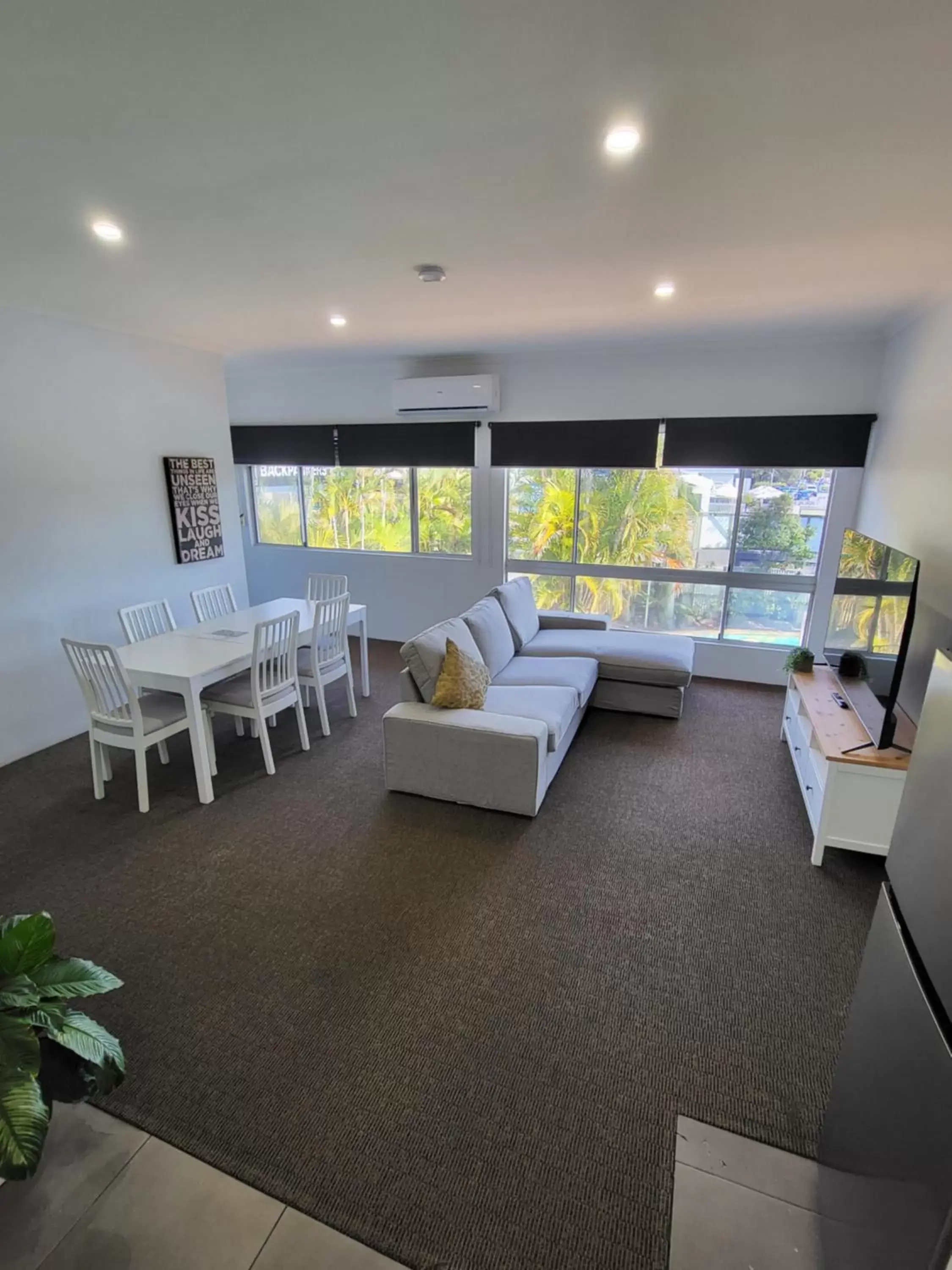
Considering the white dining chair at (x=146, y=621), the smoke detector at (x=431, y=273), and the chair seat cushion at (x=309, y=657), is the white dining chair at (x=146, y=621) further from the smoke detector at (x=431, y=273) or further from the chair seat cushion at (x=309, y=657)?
the smoke detector at (x=431, y=273)

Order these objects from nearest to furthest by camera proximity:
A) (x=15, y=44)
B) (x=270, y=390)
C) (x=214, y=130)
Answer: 1. (x=15, y=44)
2. (x=214, y=130)
3. (x=270, y=390)

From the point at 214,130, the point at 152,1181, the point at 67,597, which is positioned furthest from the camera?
the point at 67,597

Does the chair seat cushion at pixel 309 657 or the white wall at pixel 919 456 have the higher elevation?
the white wall at pixel 919 456

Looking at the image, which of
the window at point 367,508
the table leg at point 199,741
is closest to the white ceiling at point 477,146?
the table leg at point 199,741

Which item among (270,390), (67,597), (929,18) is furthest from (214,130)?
(270,390)

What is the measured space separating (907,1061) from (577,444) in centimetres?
464

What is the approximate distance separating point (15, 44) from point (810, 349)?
4.67 m

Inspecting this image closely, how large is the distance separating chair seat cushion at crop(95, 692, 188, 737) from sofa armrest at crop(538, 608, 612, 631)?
2.83 m

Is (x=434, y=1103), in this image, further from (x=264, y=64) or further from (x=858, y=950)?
(x=264, y=64)

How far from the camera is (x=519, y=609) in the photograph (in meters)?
4.62

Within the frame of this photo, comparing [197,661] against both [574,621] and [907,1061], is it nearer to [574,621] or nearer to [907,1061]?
[574,621]

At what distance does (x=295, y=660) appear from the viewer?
12.0 feet

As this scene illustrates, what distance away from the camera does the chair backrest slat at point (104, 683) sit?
9.70 ft

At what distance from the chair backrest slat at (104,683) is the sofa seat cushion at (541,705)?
6.12ft
